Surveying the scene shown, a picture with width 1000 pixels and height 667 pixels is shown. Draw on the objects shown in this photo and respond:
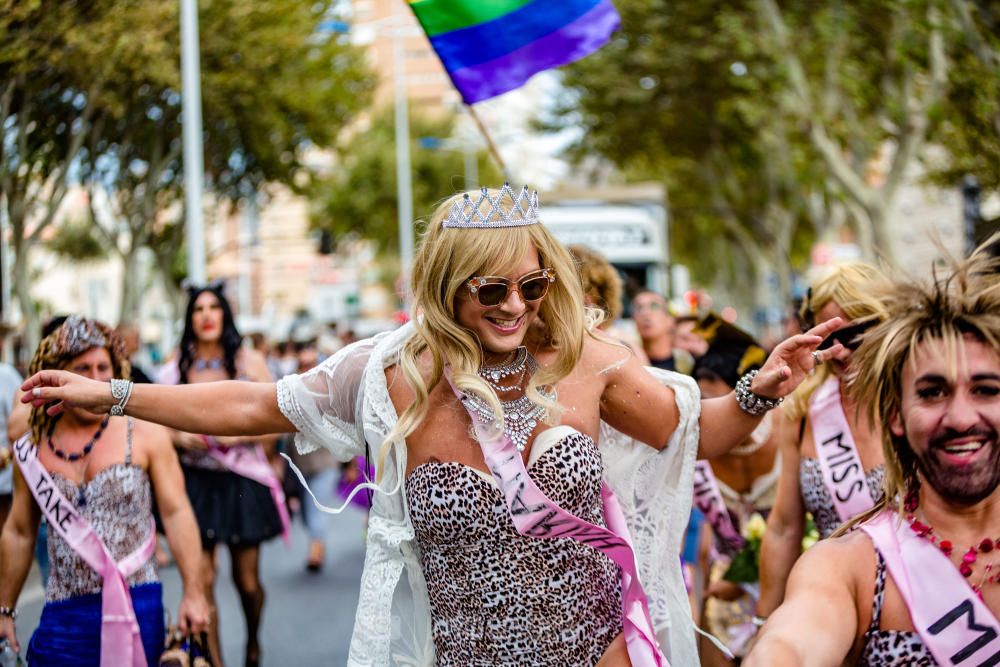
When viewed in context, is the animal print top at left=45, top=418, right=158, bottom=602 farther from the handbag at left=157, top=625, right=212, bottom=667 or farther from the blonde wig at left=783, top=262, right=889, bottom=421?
the blonde wig at left=783, top=262, right=889, bottom=421

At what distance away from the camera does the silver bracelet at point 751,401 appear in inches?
127

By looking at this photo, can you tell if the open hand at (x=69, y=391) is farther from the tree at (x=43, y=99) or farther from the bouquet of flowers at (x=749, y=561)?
the tree at (x=43, y=99)

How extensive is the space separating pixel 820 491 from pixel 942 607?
172 centimetres

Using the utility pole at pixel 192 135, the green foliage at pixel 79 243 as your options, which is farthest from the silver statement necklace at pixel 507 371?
the green foliage at pixel 79 243

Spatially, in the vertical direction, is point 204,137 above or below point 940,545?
below

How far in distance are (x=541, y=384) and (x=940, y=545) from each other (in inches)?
44.1

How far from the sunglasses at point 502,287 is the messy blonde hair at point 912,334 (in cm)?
85

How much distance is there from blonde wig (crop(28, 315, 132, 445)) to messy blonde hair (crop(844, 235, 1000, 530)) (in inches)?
114

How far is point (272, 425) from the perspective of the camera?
11.2ft

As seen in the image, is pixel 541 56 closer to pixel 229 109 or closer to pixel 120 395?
pixel 120 395

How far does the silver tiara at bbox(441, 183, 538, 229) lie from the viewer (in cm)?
317

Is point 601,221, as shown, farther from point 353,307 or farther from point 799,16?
point 353,307

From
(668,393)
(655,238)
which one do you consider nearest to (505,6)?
(668,393)

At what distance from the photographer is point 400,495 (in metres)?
3.27
